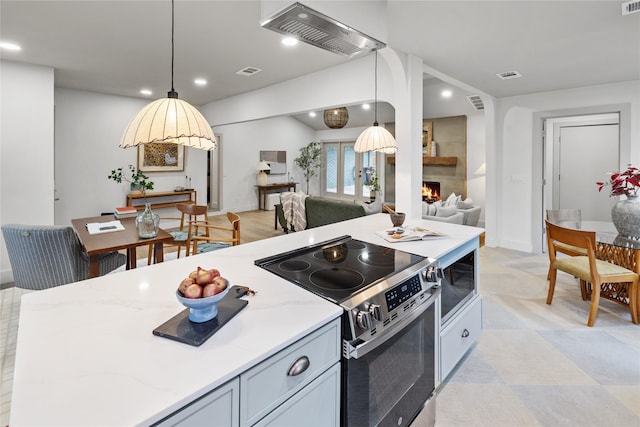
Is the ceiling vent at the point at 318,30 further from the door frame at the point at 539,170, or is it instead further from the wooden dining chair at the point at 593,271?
the door frame at the point at 539,170

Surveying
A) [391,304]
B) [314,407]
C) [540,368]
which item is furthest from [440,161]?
[314,407]

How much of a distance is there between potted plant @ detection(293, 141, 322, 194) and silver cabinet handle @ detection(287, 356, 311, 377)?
370 inches

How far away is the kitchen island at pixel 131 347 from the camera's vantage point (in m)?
0.68

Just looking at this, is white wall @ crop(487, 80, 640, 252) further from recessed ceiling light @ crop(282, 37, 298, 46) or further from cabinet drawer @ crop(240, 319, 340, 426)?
cabinet drawer @ crop(240, 319, 340, 426)

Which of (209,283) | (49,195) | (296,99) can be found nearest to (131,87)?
(49,195)

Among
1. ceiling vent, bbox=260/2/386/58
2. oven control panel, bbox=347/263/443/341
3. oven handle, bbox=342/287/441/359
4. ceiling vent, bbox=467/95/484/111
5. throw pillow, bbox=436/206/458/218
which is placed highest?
ceiling vent, bbox=467/95/484/111

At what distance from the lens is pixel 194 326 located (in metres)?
0.96

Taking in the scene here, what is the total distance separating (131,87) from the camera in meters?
5.39

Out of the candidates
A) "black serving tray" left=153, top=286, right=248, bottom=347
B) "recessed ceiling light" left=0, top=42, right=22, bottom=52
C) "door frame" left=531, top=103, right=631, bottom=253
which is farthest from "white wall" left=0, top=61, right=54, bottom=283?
"door frame" left=531, top=103, right=631, bottom=253

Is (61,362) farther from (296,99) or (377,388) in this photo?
(296,99)

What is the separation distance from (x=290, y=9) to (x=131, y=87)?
5059 mm

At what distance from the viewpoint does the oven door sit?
1152 millimetres

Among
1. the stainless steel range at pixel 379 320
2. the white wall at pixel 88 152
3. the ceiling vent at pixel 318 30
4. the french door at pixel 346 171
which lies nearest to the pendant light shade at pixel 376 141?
the ceiling vent at pixel 318 30

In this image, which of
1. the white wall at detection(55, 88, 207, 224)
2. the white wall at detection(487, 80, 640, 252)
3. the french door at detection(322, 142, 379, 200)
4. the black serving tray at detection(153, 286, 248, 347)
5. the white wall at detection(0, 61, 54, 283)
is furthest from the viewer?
the french door at detection(322, 142, 379, 200)
